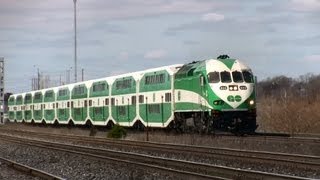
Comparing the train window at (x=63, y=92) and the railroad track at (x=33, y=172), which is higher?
the train window at (x=63, y=92)

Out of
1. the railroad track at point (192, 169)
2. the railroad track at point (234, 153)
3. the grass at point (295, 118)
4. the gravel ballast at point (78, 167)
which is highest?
the grass at point (295, 118)

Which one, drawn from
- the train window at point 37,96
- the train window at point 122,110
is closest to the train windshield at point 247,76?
the train window at point 122,110

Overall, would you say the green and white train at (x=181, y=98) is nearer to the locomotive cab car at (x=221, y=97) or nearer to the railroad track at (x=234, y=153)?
the locomotive cab car at (x=221, y=97)

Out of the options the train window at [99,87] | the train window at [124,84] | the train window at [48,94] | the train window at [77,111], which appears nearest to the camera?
the train window at [124,84]

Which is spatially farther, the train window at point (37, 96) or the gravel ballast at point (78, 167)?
the train window at point (37, 96)

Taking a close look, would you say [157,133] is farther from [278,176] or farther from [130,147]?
[278,176]

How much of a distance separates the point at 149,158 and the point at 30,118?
50.0m

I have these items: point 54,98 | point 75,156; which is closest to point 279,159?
point 75,156

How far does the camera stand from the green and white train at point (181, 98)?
1059 inches

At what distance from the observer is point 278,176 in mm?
12172

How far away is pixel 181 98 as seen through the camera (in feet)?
96.2

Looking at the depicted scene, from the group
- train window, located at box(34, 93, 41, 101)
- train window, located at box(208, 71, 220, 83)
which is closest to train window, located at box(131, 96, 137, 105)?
train window, located at box(208, 71, 220, 83)

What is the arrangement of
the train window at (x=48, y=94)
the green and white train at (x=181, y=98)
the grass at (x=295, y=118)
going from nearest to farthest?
the green and white train at (x=181, y=98), the grass at (x=295, y=118), the train window at (x=48, y=94)

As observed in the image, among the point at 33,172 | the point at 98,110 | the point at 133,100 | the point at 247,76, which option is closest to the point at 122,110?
the point at 133,100
